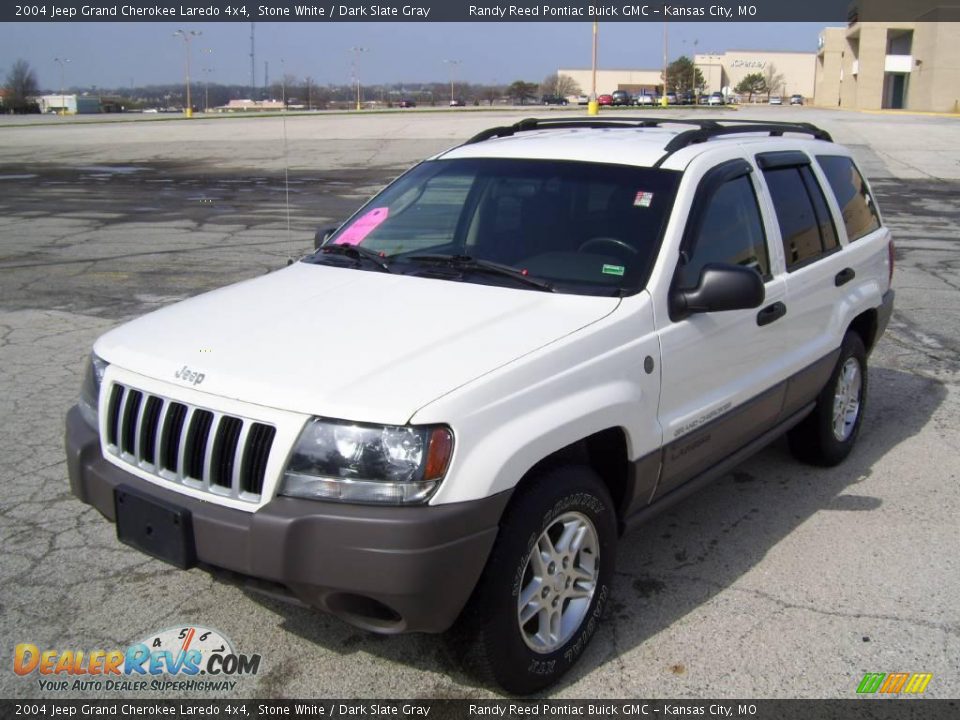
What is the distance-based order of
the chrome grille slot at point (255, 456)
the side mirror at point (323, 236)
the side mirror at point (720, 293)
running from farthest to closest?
the side mirror at point (323, 236)
the side mirror at point (720, 293)
the chrome grille slot at point (255, 456)

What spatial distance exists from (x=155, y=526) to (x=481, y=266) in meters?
1.64

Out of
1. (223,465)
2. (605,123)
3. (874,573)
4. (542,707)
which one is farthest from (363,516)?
(605,123)

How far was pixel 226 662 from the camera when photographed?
3.39 m

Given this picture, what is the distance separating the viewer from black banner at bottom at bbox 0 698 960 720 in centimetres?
311

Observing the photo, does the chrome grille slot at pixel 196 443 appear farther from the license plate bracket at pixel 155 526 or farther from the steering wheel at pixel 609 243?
the steering wheel at pixel 609 243

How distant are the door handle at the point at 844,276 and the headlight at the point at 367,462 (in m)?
3.02

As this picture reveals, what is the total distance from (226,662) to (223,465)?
907mm

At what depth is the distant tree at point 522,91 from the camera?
13475cm

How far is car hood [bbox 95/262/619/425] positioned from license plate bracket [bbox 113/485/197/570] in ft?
1.30

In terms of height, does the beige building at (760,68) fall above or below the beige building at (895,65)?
above


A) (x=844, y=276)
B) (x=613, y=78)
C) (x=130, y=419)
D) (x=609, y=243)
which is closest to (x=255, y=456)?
(x=130, y=419)

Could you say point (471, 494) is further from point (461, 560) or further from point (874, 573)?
point (874, 573)

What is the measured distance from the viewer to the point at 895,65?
74.0 metres

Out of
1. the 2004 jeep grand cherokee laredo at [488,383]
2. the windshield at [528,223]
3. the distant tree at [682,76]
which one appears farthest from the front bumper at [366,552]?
the distant tree at [682,76]
